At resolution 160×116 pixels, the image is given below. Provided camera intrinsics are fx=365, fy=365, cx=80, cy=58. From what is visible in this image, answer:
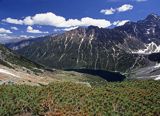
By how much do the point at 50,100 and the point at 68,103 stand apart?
3639 mm

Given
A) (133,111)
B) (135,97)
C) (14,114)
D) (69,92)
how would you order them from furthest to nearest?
(135,97) → (69,92) → (133,111) → (14,114)

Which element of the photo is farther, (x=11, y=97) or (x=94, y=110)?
(x=11, y=97)

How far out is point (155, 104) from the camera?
84312mm

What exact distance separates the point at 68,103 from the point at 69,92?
9465mm

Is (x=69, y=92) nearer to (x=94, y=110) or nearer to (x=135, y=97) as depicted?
(x=94, y=110)

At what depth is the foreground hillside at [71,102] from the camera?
229 ft

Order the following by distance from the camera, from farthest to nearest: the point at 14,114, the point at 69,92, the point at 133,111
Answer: the point at 69,92 < the point at 133,111 < the point at 14,114

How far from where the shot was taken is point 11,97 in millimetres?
77625

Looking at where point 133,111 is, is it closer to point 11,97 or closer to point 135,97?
point 135,97

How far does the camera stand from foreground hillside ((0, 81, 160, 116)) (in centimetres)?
6981

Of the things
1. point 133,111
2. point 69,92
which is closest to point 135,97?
point 133,111

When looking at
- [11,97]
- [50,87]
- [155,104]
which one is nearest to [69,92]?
[50,87]

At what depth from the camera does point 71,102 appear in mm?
74062

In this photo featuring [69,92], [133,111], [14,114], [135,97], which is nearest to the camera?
[14,114]
